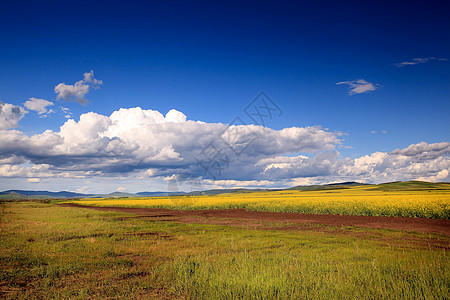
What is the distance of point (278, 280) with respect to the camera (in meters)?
7.50

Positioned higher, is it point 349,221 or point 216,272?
point 216,272

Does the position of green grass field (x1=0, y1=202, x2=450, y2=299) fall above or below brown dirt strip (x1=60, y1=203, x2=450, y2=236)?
above

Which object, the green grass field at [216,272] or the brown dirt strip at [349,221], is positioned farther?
the brown dirt strip at [349,221]

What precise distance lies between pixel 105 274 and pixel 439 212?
3133 centimetres

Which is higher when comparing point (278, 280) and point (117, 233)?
point (278, 280)

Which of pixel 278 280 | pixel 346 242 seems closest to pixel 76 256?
pixel 278 280

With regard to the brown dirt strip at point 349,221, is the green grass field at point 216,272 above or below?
above

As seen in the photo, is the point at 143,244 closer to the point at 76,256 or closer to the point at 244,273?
the point at 76,256

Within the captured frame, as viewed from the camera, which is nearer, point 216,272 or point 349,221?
point 216,272

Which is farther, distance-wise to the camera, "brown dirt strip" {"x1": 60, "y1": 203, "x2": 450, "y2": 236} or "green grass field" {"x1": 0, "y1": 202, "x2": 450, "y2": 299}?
"brown dirt strip" {"x1": 60, "y1": 203, "x2": 450, "y2": 236}

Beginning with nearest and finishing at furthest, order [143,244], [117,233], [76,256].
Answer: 1. [76,256]
2. [143,244]
3. [117,233]

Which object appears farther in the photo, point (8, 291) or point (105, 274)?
point (105, 274)

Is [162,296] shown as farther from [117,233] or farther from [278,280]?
[117,233]

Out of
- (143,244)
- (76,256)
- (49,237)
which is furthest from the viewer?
(49,237)
